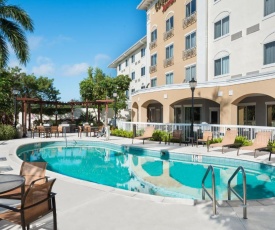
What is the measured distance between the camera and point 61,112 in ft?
123

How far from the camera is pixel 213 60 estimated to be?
21609mm

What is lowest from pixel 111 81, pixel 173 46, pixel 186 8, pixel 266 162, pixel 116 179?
pixel 116 179

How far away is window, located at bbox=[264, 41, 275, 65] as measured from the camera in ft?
54.7

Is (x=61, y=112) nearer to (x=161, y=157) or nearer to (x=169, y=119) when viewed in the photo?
(x=169, y=119)

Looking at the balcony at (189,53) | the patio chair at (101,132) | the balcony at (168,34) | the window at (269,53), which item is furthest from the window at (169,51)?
the window at (269,53)

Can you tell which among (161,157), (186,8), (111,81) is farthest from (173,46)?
(161,157)

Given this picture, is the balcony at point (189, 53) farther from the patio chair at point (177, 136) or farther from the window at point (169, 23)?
the patio chair at point (177, 136)

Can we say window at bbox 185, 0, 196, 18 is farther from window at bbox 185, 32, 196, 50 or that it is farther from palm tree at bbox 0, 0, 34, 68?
palm tree at bbox 0, 0, 34, 68

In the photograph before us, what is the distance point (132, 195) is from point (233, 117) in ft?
40.6

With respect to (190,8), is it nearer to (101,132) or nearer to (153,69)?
(153,69)

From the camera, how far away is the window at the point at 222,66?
66.7ft

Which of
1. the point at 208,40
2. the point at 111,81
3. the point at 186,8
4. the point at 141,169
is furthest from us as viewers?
the point at 111,81

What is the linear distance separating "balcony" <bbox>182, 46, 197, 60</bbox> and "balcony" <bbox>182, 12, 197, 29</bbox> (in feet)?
7.80

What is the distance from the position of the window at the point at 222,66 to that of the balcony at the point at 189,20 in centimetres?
460
